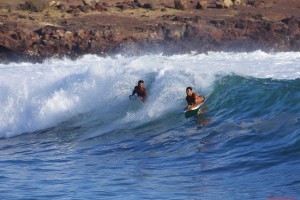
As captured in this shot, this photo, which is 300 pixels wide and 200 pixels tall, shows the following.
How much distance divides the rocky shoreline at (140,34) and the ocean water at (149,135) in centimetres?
1837

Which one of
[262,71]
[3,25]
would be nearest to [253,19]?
[3,25]

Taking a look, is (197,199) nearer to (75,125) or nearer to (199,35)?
(75,125)

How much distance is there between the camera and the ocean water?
35.2 ft

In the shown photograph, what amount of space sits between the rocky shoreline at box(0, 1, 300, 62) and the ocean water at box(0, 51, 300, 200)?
18365 mm

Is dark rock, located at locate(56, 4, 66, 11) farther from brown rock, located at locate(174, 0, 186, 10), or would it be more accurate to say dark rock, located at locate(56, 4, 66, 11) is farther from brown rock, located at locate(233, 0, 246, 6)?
brown rock, located at locate(233, 0, 246, 6)

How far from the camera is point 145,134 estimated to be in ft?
51.7

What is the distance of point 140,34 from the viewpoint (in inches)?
1724

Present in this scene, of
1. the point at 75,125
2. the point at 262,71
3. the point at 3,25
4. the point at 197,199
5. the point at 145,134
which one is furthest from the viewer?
the point at 3,25

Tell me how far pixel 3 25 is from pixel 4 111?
922 inches

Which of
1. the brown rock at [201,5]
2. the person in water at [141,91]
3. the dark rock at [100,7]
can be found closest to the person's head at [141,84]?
the person in water at [141,91]

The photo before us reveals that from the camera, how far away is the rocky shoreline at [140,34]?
136 feet

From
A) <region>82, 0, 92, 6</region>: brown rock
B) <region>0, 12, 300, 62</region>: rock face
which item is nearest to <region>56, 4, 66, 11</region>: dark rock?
<region>82, 0, 92, 6</region>: brown rock

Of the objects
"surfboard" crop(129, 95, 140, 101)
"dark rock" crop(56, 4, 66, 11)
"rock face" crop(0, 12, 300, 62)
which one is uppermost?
"surfboard" crop(129, 95, 140, 101)

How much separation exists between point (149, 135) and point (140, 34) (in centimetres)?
2857
